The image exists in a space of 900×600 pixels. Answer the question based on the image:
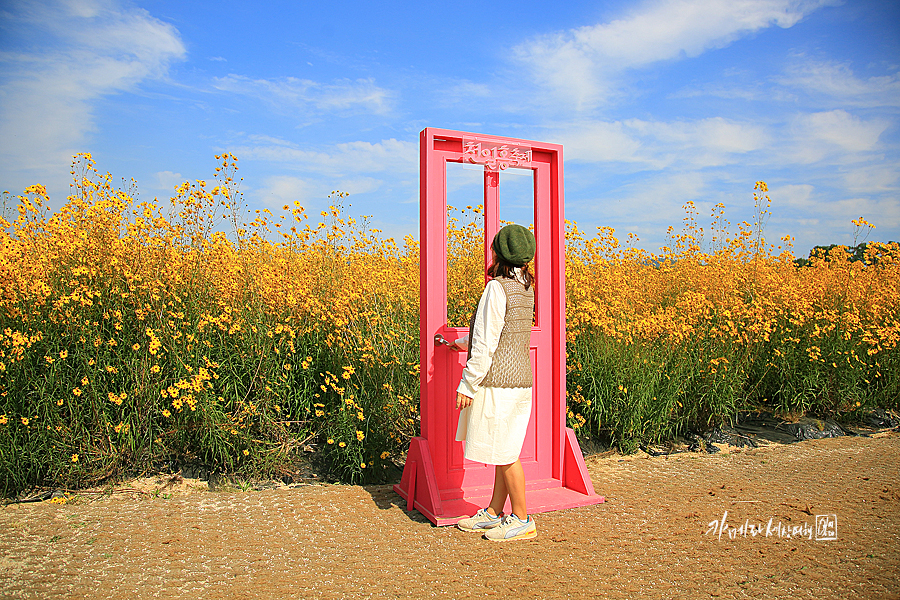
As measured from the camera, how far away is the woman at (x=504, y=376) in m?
3.14

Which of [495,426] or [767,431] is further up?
[495,426]

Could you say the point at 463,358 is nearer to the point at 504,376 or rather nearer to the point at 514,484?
the point at 504,376

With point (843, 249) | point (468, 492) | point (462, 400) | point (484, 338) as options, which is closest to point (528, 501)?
point (468, 492)

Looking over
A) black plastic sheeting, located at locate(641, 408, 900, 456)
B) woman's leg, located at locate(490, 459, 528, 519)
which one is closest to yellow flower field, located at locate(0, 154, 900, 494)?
black plastic sheeting, located at locate(641, 408, 900, 456)

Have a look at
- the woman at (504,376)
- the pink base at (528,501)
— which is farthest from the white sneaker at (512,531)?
the pink base at (528,501)

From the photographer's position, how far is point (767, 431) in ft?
19.0

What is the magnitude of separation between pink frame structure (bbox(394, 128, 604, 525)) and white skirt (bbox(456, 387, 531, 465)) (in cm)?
55

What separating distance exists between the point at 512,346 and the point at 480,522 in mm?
1056

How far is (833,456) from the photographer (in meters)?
5.11

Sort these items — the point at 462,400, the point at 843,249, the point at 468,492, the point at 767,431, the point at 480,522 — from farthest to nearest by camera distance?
the point at 843,249, the point at 767,431, the point at 468,492, the point at 480,522, the point at 462,400

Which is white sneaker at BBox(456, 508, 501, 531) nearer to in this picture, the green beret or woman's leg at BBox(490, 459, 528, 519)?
woman's leg at BBox(490, 459, 528, 519)

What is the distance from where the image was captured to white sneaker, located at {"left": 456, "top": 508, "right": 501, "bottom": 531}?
3379 millimetres

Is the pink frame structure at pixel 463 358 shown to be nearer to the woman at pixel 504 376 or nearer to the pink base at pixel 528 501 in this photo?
the pink base at pixel 528 501

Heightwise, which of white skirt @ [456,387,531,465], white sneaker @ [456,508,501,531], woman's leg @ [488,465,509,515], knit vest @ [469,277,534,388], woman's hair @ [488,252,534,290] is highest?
woman's hair @ [488,252,534,290]
